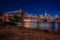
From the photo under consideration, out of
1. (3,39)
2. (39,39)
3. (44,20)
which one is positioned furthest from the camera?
(44,20)

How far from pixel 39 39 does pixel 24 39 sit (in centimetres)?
95

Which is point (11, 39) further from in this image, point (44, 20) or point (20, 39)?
point (44, 20)

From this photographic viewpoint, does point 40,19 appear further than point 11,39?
Answer: Yes

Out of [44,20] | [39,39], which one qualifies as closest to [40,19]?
[44,20]

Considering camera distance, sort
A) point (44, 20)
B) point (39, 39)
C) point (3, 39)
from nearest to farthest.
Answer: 1. point (3, 39)
2. point (39, 39)
3. point (44, 20)

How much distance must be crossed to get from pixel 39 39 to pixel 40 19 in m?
100.0

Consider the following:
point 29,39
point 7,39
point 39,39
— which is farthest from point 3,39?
point 39,39

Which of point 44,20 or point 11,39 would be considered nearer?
point 11,39

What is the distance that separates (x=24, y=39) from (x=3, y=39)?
123 cm

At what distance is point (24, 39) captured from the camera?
8164 mm

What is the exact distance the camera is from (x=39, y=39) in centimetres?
841

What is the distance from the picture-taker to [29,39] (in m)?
8.23

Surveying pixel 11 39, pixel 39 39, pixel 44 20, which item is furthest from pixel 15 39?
pixel 44 20

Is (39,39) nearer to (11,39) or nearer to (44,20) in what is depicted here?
(11,39)
